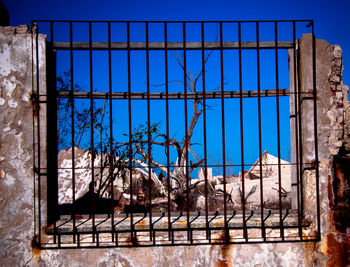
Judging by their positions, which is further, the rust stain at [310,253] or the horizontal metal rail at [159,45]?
the horizontal metal rail at [159,45]

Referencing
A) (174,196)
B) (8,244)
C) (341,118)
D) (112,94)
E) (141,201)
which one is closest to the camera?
(8,244)

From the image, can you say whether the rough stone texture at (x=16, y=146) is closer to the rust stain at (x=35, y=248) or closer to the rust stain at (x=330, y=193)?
the rust stain at (x=35, y=248)

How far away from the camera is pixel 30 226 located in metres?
2.94

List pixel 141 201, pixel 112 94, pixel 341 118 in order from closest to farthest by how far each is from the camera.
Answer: pixel 341 118 → pixel 112 94 → pixel 141 201

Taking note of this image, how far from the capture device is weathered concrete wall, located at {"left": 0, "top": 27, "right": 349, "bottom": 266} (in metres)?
2.92

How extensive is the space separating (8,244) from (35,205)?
404mm

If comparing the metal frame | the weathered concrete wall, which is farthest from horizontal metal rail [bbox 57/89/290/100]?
the weathered concrete wall

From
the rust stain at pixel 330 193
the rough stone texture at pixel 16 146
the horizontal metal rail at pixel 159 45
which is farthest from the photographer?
the horizontal metal rail at pixel 159 45

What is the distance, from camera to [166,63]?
303 cm

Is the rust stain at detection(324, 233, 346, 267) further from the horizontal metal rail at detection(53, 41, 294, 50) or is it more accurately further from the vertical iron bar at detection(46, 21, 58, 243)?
the vertical iron bar at detection(46, 21, 58, 243)

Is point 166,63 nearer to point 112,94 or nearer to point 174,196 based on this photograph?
point 112,94

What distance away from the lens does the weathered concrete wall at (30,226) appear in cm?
292

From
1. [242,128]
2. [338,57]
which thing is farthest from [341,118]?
[242,128]

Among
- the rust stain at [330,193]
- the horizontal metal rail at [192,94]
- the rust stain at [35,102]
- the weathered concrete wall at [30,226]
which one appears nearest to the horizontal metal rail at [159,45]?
the weathered concrete wall at [30,226]
